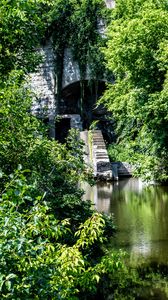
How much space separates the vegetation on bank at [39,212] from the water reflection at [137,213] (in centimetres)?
110

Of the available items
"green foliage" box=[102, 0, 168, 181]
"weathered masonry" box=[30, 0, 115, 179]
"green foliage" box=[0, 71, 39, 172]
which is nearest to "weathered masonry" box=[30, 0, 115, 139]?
"weathered masonry" box=[30, 0, 115, 179]

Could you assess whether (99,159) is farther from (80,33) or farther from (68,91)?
(80,33)

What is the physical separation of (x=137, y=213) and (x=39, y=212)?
8.57 metres

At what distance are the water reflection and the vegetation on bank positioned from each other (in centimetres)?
110

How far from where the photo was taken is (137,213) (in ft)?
36.5

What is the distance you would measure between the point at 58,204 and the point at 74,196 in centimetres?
25

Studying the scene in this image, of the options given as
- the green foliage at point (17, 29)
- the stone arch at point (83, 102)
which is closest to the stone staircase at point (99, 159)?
the stone arch at point (83, 102)

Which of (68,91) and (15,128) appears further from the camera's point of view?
(68,91)

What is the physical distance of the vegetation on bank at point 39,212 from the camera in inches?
101

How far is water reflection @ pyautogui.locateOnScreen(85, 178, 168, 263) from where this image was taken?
7815 millimetres

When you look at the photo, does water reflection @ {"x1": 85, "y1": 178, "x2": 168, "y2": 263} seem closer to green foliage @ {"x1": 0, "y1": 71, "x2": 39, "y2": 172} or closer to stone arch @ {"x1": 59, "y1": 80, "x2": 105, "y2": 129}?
green foliage @ {"x1": 0, "y1": 71, "x2": 39, "y2": 172}

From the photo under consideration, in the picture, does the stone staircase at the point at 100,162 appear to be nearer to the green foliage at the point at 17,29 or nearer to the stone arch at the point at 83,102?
the stone arch at the point at 83,102

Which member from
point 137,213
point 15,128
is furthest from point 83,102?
point 15,128

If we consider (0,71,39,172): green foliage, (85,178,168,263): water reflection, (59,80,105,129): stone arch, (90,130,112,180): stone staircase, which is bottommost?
(85,178,168,263): water reflection
